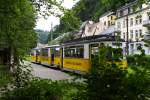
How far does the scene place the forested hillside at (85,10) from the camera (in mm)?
7848

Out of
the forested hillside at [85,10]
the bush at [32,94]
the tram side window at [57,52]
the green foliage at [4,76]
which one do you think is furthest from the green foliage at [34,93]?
the tram side window at [57,52]

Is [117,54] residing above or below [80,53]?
below

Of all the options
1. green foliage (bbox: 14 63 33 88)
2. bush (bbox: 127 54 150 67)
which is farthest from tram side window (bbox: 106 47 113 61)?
green foliage (bbox: 14 63 33 88)

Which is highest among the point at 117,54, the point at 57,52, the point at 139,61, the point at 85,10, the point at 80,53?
the point at 85,10

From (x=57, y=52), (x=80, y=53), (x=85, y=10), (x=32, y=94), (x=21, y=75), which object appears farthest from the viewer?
(x=57, y=52)

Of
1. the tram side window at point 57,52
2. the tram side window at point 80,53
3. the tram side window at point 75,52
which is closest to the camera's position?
the tram side window at point 80,53

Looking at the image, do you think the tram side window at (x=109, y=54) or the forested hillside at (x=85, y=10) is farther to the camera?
the forested hillside at (x=85, y=10)

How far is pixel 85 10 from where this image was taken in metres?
9.95

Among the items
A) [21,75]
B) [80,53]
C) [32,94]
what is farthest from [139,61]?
[80,53]

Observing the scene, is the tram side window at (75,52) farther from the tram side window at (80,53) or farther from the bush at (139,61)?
the bush at (139,61)

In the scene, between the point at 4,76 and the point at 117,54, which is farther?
the point at 4,76

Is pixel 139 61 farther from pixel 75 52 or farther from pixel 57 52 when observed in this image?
pixel 57 52

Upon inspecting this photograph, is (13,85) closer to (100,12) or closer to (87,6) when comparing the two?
(87,6)

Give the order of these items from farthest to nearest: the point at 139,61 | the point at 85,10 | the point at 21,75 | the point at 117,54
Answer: the point at 21,75, the point at 85,10, the point at 117,54, the point at 139,61
